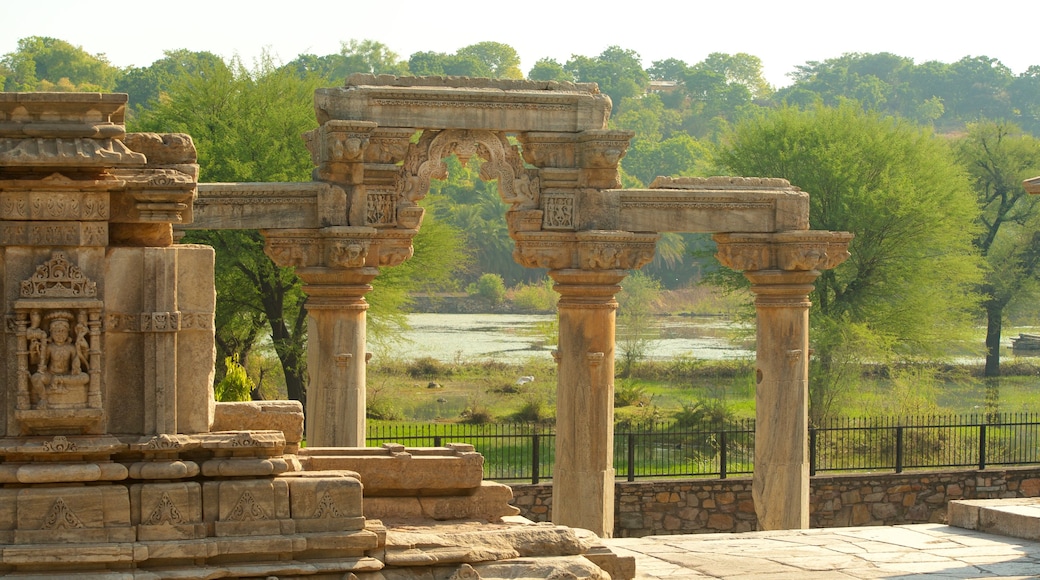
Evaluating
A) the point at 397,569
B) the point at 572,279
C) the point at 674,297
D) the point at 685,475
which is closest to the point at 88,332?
the point at 397,569

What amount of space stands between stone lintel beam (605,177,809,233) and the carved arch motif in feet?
2.75

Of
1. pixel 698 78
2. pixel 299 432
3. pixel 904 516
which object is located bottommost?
pixel 904 516

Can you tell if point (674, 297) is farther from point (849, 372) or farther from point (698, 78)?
point (698, 78)

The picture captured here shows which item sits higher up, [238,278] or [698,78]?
[698,78]

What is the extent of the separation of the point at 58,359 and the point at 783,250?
8144 mm

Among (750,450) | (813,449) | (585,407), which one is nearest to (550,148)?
(585,407)

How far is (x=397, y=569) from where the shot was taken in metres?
7.98

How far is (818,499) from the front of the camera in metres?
19.3

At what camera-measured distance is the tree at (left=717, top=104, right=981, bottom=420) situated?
27.3m

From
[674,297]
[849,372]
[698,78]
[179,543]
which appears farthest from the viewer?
[698,78]

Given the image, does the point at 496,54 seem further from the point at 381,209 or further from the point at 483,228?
the point at 381,209

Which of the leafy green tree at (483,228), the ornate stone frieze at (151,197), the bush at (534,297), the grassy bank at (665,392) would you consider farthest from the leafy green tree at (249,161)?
the leafy green tree at (483,228)

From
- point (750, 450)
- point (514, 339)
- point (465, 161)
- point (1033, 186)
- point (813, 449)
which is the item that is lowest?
point (750, 450)

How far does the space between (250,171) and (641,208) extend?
10.7 m
